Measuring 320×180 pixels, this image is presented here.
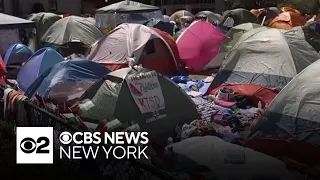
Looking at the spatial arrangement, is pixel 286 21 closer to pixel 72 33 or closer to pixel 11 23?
pixel 72 33

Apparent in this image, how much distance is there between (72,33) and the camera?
1432cm

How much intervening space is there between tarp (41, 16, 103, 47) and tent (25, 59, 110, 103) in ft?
21.2

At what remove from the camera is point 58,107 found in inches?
269

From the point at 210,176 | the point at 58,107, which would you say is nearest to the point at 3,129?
the point at 58,107

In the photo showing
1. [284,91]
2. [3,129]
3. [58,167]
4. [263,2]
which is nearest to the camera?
[58,167]

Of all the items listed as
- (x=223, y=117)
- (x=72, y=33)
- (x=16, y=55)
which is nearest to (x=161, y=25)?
(x=72, y=33)

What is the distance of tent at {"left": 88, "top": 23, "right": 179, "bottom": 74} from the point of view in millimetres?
11352

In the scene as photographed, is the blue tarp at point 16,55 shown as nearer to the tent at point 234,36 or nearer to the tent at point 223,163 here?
the tent at point 234,36

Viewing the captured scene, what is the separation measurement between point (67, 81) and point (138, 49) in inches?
162

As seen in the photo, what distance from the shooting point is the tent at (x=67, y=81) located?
7.38 m

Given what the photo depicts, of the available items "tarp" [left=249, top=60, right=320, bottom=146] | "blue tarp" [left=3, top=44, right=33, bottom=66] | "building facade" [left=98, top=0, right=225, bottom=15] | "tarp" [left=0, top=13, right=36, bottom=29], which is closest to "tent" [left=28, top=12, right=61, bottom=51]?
"blue tarp" [left=3, top=44, right=33, bottom=66]

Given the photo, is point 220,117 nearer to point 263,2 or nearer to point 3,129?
point 3,129

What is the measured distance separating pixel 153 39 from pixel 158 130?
17.3 feet

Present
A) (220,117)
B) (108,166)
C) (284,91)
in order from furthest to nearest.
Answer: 1. (220,117)
2. (284,91)
3. (108,166)
